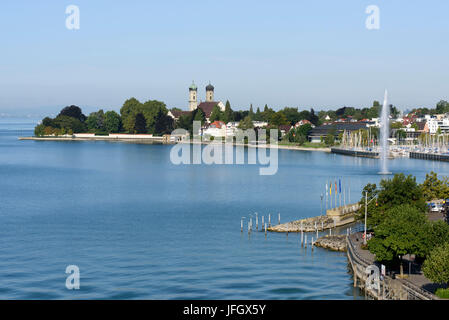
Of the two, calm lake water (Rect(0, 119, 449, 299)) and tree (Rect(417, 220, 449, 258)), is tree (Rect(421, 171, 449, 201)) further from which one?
tree (Rect(417, 220, 449, 258))

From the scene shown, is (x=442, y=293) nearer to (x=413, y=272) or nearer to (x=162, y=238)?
(x=413, y=272)

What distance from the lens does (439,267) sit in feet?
106

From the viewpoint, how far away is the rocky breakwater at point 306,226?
57625 mm

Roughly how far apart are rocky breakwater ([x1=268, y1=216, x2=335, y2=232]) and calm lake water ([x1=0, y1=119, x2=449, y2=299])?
214cm

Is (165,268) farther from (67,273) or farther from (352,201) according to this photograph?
(352,201)

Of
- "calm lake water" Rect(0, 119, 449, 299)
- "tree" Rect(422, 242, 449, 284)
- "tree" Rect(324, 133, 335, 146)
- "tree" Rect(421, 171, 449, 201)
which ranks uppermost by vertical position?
"tree" Rect(324, 133, 335, 146)

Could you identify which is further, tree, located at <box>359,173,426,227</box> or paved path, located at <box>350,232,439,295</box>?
tree, located at <box>359,173,426,227</box>

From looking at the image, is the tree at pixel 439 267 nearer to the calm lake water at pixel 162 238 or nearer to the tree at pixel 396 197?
the calm lake water at pixel 162 238

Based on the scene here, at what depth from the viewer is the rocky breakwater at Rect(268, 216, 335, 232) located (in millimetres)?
57625

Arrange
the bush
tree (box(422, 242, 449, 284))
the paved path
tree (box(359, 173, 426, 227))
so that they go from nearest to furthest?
the bush, tree (box(422, 242, 449, 284)), the paved path, tree (box(359, 173, 426, 227))

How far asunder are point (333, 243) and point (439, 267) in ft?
61.4

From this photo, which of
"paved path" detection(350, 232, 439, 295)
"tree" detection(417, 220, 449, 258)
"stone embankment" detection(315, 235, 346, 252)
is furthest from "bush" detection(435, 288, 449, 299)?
"stone embankment" detection(315, 235, 346, 252)

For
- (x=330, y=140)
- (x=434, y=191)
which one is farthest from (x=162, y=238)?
(x=330, y=140)
